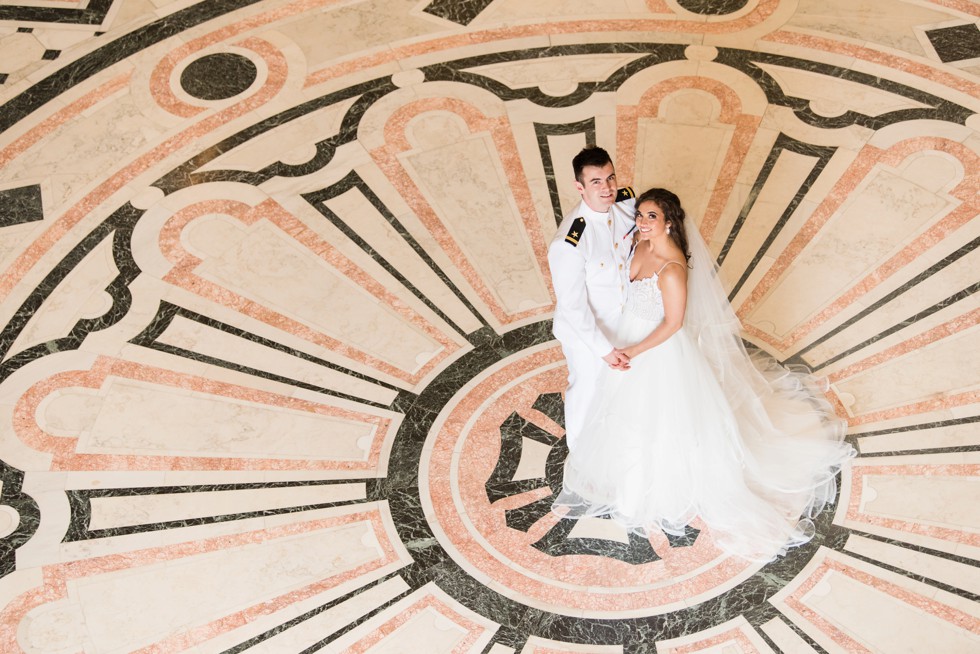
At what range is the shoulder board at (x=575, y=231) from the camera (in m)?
3.57

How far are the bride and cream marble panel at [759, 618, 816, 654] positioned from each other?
28cm

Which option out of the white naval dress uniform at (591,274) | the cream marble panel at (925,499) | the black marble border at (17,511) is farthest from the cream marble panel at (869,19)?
the black marble border at (17,511)

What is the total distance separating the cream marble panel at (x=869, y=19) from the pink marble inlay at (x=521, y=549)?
2.84 metres

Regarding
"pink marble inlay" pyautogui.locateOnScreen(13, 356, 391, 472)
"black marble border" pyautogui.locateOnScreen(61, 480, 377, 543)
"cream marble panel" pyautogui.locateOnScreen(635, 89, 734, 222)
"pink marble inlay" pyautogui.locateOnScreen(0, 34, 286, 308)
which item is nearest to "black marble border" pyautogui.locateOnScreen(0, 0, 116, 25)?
"pink marble inlay" pyautogui.locateOnScreen(0, 34, 286, 308)

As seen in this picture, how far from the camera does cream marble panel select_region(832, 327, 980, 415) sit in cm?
421

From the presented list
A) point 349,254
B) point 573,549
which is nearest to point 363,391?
point 349,254

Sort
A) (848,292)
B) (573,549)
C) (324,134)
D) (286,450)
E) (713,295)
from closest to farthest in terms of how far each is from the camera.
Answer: (713,295) < (573,549) < (286,450) < (848,292) < (324,134)

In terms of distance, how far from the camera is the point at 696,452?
3.84 meters

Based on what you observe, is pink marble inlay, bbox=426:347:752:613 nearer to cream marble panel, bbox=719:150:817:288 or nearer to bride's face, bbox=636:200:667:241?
cream marble panel, bbox=719:150:817:288

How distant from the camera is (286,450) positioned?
425 cm

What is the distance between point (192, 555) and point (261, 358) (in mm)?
972

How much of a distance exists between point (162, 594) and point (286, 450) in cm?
76

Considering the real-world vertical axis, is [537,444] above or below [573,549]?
above

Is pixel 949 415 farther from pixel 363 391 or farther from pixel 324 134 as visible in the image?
pixel 324 134
